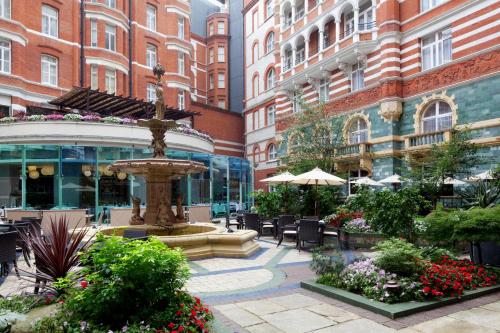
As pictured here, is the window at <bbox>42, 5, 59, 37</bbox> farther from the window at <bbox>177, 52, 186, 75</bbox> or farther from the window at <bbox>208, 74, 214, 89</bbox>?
the window at <bbox>208, 74, 214, 89</bbox>

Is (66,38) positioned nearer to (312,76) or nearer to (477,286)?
(312,76)

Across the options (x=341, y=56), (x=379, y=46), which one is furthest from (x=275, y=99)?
(x=379, y=46)

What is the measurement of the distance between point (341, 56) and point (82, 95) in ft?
56.9

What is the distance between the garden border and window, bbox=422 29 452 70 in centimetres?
1755

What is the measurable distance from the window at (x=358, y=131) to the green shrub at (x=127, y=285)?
884 inches

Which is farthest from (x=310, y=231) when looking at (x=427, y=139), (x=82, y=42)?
(x=82, y=42)

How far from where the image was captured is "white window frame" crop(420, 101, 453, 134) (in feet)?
66.6

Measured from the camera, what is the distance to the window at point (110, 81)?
28984mm

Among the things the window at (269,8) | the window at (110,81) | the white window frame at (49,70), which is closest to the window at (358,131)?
the window at (269,8)

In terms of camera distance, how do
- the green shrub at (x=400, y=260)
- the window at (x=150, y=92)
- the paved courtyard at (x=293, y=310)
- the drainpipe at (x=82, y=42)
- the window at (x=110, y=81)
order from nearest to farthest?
the paved courtyard at (x=293, y=310) < the green shrub at (x=400, y=260) < the drainpipe at (x=82, y=42) < the window at (x=110, y=81) < the window at (x=150, y=92)

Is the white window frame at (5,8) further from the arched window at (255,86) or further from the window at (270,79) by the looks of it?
the arched window at (255,86)

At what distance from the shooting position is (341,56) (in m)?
25.8

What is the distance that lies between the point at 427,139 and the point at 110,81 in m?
23.0

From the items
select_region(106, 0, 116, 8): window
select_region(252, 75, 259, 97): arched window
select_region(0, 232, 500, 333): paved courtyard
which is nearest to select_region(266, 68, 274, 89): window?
select_region(252, 75, 259, 97): arched window
